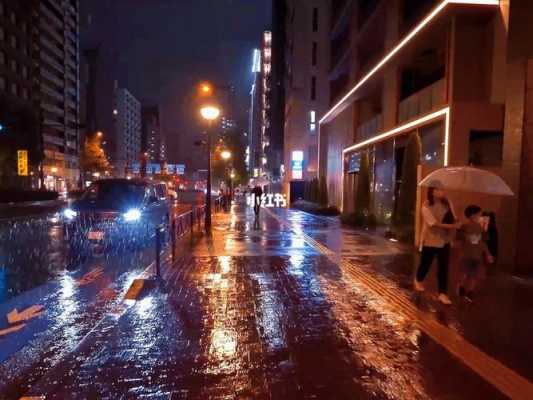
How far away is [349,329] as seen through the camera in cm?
613

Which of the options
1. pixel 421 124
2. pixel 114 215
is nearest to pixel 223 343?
pixel 114 215

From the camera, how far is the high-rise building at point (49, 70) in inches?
2581

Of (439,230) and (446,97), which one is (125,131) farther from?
(439,230)

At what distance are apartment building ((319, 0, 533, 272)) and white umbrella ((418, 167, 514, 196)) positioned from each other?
230 cm

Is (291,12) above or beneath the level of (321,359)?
above

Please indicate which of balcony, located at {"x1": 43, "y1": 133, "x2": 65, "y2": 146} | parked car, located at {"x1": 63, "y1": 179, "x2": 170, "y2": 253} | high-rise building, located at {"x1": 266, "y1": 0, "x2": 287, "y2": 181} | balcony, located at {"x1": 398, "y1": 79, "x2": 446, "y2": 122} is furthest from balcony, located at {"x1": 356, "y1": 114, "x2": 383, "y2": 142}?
balcony, located at {"x1": 43, "y1": 133, "x2": 65, "y2": 146}

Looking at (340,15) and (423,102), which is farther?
(340,15)

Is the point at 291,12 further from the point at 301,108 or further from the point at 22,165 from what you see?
the point at 22,165

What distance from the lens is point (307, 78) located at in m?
54.8

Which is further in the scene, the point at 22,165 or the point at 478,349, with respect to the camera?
the point at 22,165

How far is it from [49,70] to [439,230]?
9113 cm

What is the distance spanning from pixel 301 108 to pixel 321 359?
171ft

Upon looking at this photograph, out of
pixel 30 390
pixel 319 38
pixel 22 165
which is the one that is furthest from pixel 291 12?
pixel 30 390

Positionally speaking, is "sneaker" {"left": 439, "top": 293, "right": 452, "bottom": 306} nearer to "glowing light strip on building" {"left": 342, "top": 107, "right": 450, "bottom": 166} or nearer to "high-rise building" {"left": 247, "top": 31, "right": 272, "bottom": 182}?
"glowing light strip on building" {"left": 342, "top": 107, "right": 450, "bottom": 166}
